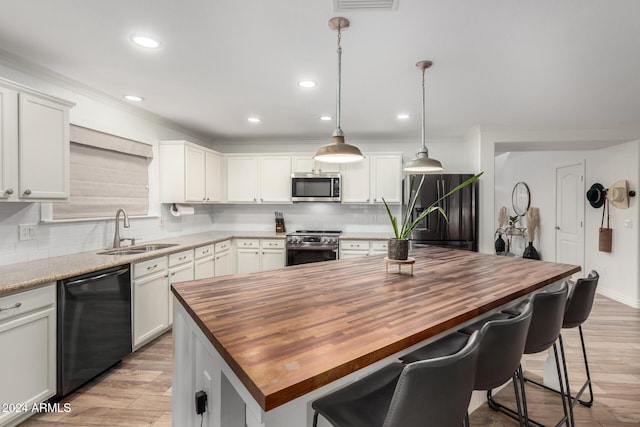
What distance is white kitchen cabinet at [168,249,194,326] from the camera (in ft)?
10.8

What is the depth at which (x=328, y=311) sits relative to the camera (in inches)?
51.2

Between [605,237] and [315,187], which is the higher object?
[315,187]

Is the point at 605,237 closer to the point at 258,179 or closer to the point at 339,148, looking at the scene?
the point at 339,148

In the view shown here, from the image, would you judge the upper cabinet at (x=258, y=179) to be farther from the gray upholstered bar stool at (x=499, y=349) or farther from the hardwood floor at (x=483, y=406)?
the gray upholstered bar stool at (x=499, y=349)

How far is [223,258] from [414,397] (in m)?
3.91

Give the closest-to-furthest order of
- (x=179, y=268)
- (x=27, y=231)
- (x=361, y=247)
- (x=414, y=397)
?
(x=414, y=397)
(x=27, y=231)
(x=179, y=268)
(x=361, y=247)

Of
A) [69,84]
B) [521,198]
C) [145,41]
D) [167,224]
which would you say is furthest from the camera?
[521,198]

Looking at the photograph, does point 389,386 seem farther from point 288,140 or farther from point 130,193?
point 288,140

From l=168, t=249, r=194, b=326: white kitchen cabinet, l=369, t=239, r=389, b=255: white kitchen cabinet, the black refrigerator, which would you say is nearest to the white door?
the black refrigerator

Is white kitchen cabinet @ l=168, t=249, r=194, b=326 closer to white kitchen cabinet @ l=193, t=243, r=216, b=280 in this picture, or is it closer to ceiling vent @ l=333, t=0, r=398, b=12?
white kitchen cabinet @ l=193, t=243, r=216, b=280

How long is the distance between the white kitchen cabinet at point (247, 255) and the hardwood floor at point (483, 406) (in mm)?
1618

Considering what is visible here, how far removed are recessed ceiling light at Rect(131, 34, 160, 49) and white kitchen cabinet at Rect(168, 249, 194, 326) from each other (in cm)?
191

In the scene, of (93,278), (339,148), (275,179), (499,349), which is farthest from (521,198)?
(93,278)

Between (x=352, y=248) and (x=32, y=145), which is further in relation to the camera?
(x=352, y=248)
